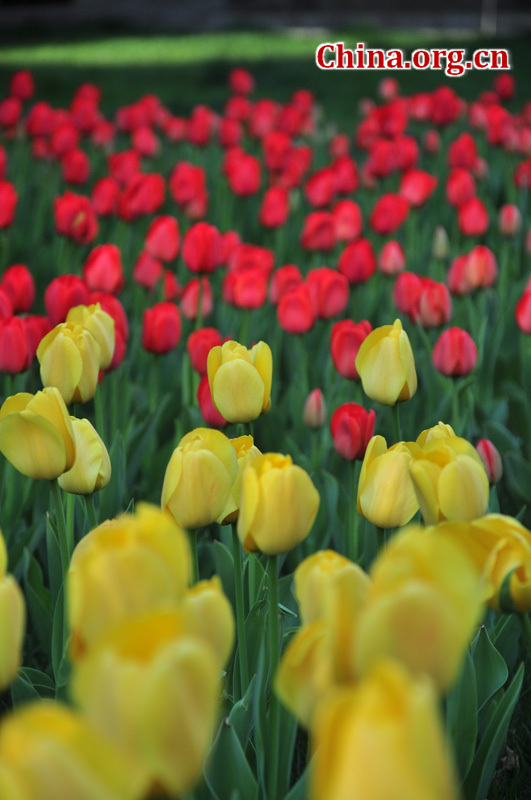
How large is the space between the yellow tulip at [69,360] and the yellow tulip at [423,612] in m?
0.85

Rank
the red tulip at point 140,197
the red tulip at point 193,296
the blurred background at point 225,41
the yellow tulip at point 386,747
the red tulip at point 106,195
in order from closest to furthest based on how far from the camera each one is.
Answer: the yellow tulip at point 386,747
the red tulip at point 193,296
the red tulip at point 140,197
the red tulip at point 106,195
the blurred background at point 225,41

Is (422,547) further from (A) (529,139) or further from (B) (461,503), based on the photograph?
(A) (529,139)

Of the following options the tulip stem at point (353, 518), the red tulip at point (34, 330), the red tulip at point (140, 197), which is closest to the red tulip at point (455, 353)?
the tulip stem at point (353, 518)

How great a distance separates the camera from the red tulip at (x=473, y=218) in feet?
9.39

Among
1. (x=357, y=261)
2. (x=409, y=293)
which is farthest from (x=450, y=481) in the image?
(x=357, y=261)

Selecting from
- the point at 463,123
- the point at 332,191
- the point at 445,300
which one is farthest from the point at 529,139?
the point at 445,300

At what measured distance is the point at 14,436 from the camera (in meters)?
0.99

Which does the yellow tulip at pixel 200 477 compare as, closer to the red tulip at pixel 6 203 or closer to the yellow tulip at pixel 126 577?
the yellow tulip at pixel 126 577

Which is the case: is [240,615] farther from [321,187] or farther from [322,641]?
[321,187]

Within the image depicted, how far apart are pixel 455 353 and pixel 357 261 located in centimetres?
69

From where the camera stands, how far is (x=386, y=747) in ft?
1.29

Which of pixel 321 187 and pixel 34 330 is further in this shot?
pixel 321 187

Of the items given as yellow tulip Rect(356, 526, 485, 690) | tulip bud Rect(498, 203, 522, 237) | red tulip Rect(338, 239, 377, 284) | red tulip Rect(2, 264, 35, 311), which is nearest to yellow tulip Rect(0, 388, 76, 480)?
yellow tulip Rect(356, 526, 485, 690)

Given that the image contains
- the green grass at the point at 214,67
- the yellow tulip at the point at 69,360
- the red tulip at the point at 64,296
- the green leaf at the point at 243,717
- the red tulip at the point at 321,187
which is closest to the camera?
the green leaf at the point at 243,717
